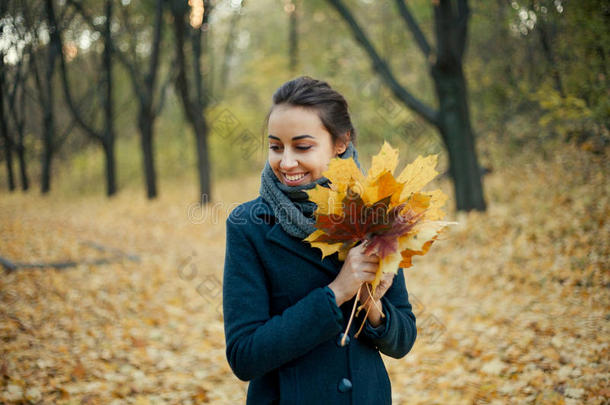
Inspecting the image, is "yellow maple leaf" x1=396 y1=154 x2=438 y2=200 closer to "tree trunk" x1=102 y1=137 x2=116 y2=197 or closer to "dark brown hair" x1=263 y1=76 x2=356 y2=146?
"dark brown hair" x1=263 y1=76 x2=356 y2=146

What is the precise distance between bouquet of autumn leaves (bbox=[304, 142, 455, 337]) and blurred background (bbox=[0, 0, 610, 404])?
242cm

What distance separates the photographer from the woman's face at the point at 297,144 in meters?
1.45

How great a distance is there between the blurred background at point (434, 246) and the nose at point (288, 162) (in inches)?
90.5

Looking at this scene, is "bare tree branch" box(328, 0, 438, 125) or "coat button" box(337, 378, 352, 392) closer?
"coat button" box(337, 378, 352, 392)

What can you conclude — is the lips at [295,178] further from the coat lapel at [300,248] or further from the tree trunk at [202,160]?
the tree trunk at [202,160]

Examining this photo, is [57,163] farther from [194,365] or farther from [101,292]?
[194,365]

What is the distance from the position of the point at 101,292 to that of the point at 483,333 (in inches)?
191

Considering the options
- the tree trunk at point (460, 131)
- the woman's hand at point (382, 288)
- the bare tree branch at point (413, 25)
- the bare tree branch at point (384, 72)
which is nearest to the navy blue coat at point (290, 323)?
the woman's hand at point (382, 288)

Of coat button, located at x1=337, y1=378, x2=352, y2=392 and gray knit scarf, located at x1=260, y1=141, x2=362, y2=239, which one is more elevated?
gray knit scarf, located at x1=260, y1=141, x2=362, y2=239

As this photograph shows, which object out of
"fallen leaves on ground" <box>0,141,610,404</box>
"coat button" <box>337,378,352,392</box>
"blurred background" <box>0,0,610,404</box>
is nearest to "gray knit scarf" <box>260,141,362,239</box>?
"coat button" <box>337,378,352,392</box>

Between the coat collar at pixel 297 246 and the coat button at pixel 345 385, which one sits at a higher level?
the coat collar at pixel 297 246

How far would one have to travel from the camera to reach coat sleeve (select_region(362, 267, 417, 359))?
1451 millimetres

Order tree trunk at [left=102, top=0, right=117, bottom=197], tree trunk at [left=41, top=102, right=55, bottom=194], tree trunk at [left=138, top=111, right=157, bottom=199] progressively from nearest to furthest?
tree trunk at [left=102, top=0, right=117, bottom=197]
tree trunk at [left=41, top=102, right=55, bottom=194]
tree trunk at [left=138, top=111, right=157, bottom=199]

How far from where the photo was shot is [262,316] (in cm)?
138
